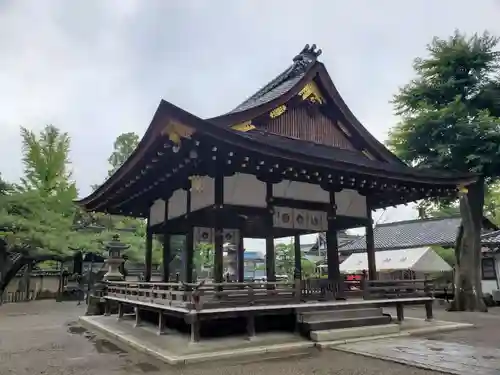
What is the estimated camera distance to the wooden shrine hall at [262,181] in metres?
7.89

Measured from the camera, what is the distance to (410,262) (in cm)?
2133

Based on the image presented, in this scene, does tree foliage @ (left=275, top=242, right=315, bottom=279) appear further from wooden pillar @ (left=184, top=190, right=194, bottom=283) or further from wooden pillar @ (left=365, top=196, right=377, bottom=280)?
wooden pillar @ (left=184, top=190, right=194, bottom=283)

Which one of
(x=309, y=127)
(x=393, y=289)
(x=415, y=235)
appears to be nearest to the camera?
(x=393, y=289)

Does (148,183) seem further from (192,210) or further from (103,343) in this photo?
(103,343)

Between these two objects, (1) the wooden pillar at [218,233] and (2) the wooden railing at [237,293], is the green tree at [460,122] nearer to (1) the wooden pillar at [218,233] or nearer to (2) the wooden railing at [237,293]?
(2) the wooden railing at [237,293]

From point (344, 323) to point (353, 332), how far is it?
264 mm

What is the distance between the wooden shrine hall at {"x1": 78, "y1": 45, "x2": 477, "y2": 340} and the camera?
7891 millimetres

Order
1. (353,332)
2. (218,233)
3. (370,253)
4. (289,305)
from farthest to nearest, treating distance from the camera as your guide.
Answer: (370,253) < (353,332) < (218,233) < (289,305)

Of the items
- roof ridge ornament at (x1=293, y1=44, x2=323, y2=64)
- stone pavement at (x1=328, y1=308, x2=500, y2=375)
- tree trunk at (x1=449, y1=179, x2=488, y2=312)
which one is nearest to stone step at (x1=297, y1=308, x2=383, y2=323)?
stone pavement at (x1=328, y1=308, x2=500, y2=375)

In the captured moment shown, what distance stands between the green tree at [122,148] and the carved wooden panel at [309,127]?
2730 centimetres

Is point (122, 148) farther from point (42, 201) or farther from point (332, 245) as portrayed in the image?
point (332, 245)

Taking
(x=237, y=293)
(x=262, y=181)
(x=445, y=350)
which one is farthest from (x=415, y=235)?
(x=237, y=293)

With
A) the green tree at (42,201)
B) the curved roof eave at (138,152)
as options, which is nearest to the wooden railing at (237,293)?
the curved roof eave at (138,152)

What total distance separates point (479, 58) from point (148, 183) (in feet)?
44.6
